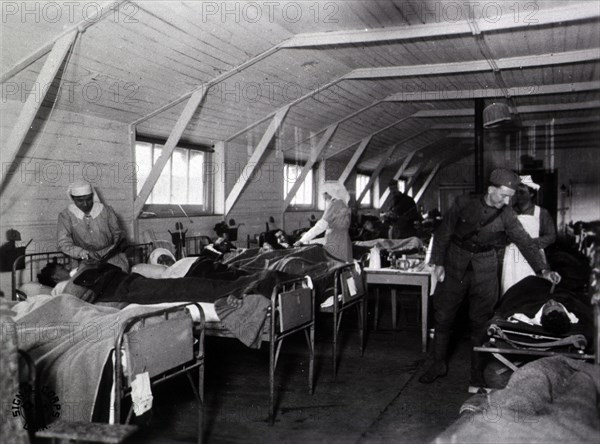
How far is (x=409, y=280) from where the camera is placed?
6254mm

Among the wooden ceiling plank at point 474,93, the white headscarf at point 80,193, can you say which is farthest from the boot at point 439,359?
the wooden ceiling plank at point 474,93

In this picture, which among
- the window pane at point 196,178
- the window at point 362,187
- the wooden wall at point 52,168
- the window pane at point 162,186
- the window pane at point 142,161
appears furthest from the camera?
the window at point 362,187

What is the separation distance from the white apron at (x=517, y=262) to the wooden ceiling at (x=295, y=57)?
1.32 m

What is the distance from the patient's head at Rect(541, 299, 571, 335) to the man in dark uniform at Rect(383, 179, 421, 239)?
5510mm

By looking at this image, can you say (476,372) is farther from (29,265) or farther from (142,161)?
(142,161)

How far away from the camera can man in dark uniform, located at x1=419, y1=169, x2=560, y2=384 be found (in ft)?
16.3

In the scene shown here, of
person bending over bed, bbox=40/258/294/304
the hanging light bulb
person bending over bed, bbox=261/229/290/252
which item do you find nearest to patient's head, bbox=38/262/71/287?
person bending over bed, bbox=40/258/294/304

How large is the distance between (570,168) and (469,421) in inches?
662

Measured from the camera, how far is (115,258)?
609 centimetres

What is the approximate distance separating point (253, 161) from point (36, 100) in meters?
4.38

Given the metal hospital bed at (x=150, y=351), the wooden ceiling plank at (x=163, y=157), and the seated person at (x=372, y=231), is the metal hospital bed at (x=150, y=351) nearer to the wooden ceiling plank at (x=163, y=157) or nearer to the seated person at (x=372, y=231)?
the wooden ceiling plank at (x=163, y=157)

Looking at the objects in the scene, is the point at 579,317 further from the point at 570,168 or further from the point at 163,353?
the point at 570,168

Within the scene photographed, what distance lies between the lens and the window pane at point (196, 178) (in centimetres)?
868

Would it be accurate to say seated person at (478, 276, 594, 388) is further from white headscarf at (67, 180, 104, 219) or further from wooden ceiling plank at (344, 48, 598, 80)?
white headscarf at (67, 180, 104, 219)
